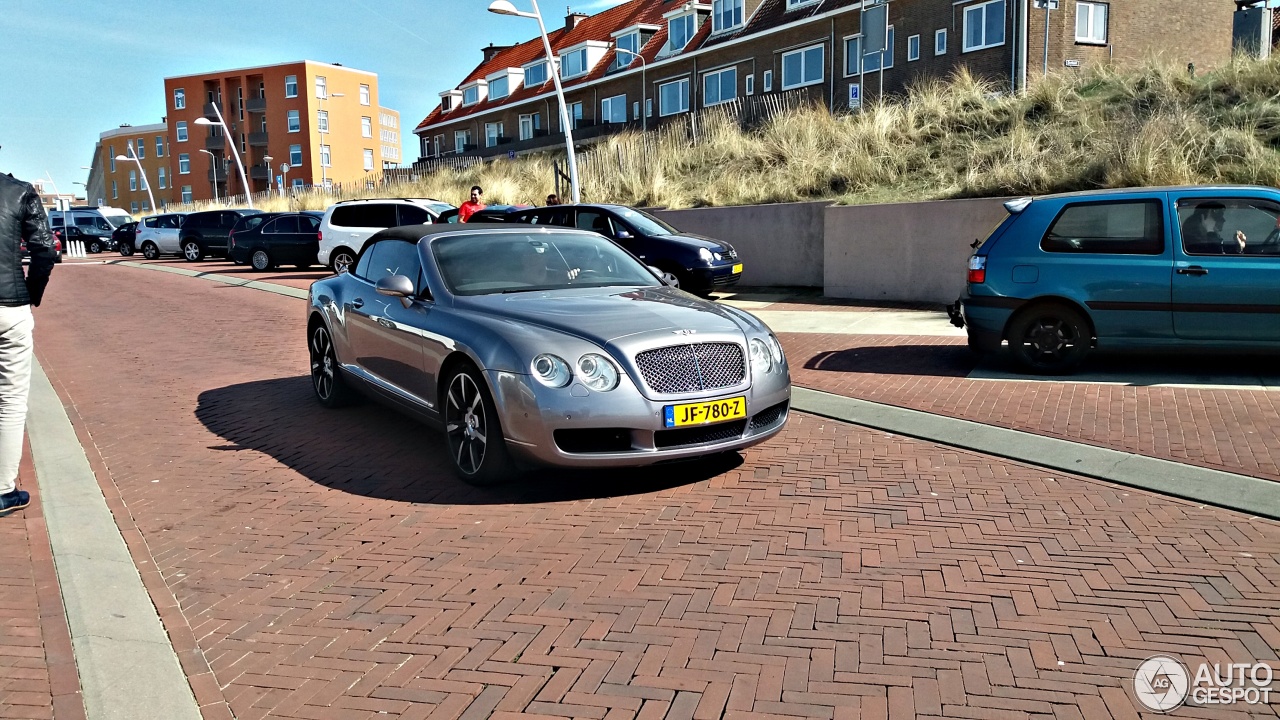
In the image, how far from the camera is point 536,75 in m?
56.0

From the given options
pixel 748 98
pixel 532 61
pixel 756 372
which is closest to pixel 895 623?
pixel 756 372

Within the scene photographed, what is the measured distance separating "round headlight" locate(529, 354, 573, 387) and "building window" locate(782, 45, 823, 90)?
33.5m

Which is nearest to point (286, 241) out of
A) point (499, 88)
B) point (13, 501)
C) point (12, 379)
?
point (13, 501)

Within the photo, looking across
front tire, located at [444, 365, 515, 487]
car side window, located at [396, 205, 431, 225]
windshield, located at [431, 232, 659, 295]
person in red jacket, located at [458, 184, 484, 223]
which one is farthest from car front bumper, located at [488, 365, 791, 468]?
car side window, located at [396, 205, 431, 225]

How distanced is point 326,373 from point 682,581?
15.6 ft

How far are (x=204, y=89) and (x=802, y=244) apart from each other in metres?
83.8

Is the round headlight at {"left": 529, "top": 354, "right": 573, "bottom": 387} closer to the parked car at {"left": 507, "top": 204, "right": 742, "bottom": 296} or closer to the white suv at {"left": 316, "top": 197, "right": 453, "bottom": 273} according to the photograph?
the parked car at {"left": 507, "top": 204, "right": 742, "bottom": 296}

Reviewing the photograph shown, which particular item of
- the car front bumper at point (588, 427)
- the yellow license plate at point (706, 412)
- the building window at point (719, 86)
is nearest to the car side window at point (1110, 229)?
the yellow license plate at point (706, 412)

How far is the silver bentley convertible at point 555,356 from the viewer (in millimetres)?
5309

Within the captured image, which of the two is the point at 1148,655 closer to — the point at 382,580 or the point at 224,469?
the point at 382,580

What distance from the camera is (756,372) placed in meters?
5.76

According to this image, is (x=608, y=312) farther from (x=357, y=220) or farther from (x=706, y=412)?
(x=357, y=220)

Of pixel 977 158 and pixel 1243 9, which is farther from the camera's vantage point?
pixel 1243 9

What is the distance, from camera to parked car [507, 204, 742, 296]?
1446 centimetres
